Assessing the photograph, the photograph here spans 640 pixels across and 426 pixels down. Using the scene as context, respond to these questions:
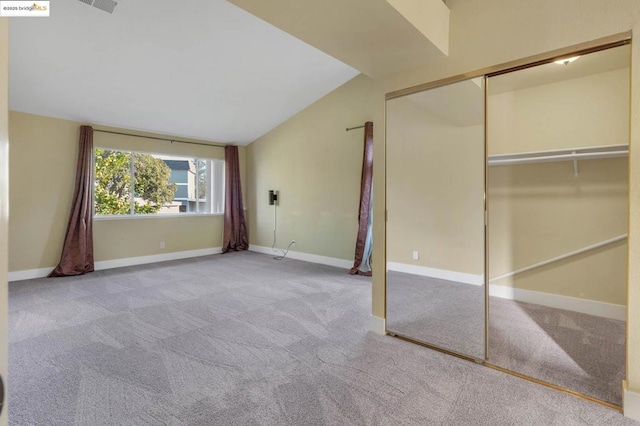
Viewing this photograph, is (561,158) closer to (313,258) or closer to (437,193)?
(437,193)

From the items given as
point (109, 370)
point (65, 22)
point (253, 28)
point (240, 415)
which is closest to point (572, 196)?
point (240, 415)

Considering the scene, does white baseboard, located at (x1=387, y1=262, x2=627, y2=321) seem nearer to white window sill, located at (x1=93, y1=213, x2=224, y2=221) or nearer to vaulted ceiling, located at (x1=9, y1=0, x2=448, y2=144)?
vaulted ceiling, located at (x1=9, y1=0, x2=448, y2=144)

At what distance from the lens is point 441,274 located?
392 centimetres

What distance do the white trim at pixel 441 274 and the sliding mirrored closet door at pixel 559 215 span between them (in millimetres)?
216

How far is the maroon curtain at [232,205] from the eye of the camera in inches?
269

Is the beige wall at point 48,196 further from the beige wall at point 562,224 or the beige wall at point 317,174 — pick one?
the beige wall at point 562,224

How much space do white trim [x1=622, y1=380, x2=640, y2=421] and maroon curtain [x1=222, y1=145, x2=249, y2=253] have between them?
631cm

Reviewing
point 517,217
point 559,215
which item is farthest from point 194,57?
point 559,215

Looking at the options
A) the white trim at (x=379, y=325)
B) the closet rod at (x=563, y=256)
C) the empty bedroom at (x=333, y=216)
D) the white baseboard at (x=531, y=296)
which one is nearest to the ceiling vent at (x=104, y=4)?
the empty bedroom at (x=333, y=216)

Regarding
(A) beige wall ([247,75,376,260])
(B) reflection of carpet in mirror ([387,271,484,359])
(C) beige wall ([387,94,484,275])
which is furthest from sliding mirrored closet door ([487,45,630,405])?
(A) beige wall ([247,75,376,260])

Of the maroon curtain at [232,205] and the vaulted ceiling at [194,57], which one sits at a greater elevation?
the vaulted ceiling at [194,57]

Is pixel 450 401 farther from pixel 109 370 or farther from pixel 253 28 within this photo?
pixel 253 28

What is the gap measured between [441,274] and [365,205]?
5.18ft

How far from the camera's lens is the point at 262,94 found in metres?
5.22
